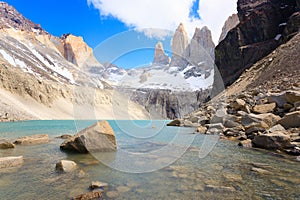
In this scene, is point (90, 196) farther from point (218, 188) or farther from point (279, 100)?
point (279, 100)

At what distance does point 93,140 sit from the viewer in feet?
37.4

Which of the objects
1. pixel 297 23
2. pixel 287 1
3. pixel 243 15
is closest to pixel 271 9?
pixel 287 1

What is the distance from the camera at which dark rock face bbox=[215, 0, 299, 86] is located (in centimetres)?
5678

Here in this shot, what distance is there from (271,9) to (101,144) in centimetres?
6811

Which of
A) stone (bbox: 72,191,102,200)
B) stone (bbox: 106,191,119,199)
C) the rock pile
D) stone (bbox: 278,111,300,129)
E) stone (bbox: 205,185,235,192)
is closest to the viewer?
stone (bbox: 72,191,102,200)

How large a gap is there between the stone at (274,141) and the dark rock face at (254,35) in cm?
5014

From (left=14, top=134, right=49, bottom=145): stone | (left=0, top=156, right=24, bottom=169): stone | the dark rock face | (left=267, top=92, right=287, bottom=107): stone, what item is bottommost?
(left=0, top=156, right=24, bottom=169): stone

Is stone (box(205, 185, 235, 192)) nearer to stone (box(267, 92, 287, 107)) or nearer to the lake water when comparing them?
the lake water

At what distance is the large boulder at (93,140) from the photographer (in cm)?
1116

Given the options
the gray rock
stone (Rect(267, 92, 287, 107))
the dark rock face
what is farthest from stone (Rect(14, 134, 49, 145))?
the dark rock face

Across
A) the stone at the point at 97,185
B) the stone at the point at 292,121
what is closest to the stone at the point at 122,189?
the stone at the point at 97,185

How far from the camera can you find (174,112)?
193m

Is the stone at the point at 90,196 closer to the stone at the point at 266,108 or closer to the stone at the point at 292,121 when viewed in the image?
the stone at the point at 292,121

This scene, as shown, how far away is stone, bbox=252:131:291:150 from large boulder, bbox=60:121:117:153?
28.3 ft
